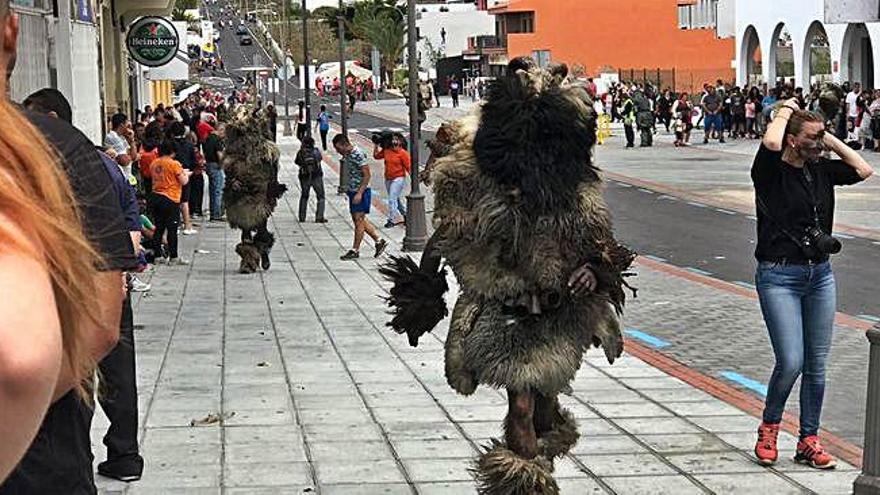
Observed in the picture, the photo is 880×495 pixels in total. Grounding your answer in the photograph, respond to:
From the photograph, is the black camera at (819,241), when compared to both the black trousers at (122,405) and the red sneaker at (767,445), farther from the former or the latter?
the black trousers at (122,405)

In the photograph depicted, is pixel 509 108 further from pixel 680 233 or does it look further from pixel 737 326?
pixel 680 233

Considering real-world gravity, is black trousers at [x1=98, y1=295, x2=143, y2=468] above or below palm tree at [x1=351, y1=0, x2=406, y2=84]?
below

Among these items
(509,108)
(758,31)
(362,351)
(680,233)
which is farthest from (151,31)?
(758,31)

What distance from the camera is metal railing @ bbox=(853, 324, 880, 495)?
19.0 feet

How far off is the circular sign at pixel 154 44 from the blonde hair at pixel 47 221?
2449cm

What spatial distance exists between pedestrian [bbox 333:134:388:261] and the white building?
23.1 meters

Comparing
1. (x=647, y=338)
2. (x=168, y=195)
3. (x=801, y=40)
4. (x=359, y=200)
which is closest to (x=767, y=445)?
(x=647, y=338)

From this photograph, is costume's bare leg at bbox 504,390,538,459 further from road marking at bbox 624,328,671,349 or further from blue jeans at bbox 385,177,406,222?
blue jeans at bbox 385,177,406,222

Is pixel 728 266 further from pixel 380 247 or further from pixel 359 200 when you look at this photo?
pixel 359 200

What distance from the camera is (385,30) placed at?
10631 cm

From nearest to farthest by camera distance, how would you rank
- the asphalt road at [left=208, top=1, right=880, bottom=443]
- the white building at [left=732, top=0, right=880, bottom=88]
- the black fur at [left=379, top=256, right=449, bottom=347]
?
1. the black fur at [left=379, top=256, right=449, bottom=347]
2. the asphalt road at [left=208, top=1, right=880, bottom=443]
3. the white building at [left=732, top=0, right=880, bottom=88]

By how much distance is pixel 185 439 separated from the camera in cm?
798

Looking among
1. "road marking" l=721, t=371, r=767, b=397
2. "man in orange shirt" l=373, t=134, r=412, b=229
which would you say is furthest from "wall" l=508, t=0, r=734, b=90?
"road marking" l=721, t=371, r=767, b=397

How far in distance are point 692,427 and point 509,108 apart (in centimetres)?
317
